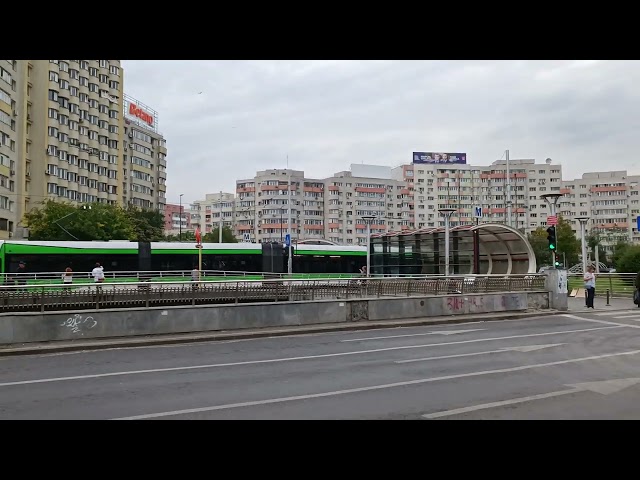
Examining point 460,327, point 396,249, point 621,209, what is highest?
point 621,209

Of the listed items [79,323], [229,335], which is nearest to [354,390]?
[229,335]

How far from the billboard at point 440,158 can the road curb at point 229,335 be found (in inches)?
4783

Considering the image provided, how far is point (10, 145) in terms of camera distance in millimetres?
63312

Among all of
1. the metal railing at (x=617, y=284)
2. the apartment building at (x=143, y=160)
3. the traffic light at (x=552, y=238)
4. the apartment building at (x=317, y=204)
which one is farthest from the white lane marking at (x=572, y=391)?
the apartment building at (x=317, y=204)

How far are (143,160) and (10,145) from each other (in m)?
38.5

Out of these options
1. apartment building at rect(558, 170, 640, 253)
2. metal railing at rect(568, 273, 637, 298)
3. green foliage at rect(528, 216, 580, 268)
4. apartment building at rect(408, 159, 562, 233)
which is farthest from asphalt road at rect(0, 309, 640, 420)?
apartment building at rect(558, 170, 640, 253)

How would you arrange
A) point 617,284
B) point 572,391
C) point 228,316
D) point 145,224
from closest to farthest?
1. point 572,391
2. point 228,316
3. point 617,284
4. point 145,224

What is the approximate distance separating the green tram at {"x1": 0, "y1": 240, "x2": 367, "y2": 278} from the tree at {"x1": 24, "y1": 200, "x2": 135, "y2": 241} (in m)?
16.7

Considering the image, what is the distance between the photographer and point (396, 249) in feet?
115

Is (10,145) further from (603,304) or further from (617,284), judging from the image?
(603,304)

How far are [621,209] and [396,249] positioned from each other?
437ft
